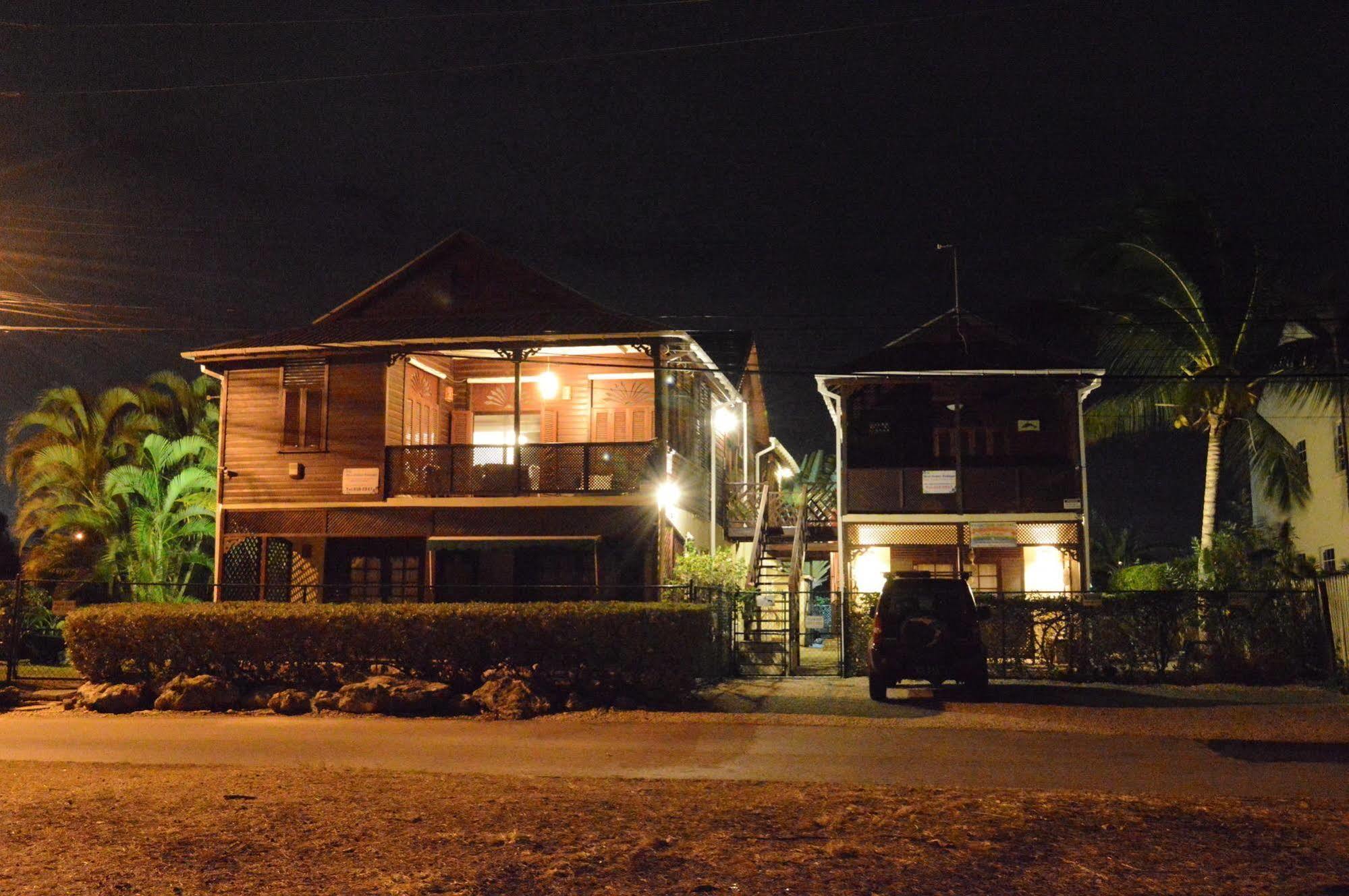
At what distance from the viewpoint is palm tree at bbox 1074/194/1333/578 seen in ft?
77.4

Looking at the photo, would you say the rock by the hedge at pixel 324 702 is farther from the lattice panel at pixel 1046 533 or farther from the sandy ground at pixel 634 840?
the lattice panel at pixel 1046 533

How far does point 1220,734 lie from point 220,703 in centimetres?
1231

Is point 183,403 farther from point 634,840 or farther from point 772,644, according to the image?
point 634,840

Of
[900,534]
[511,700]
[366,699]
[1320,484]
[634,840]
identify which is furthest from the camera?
[900,534]

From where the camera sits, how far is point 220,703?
16.1 metres

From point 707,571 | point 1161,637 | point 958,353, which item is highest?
A: point 958,353

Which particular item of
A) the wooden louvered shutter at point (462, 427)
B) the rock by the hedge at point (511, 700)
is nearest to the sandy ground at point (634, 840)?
the rock by the hedge at point (511, 700)

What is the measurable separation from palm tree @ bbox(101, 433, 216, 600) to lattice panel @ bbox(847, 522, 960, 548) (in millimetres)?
14743

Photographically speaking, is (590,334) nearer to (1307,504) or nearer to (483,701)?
(483,701)

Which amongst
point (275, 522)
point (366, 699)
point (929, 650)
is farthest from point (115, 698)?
point (929, 650)

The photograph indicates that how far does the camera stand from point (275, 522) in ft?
82.8

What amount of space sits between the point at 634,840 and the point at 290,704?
30.9 feet

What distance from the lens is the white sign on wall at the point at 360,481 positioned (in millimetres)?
24469

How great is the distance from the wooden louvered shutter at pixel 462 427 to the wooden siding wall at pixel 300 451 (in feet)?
9.81
